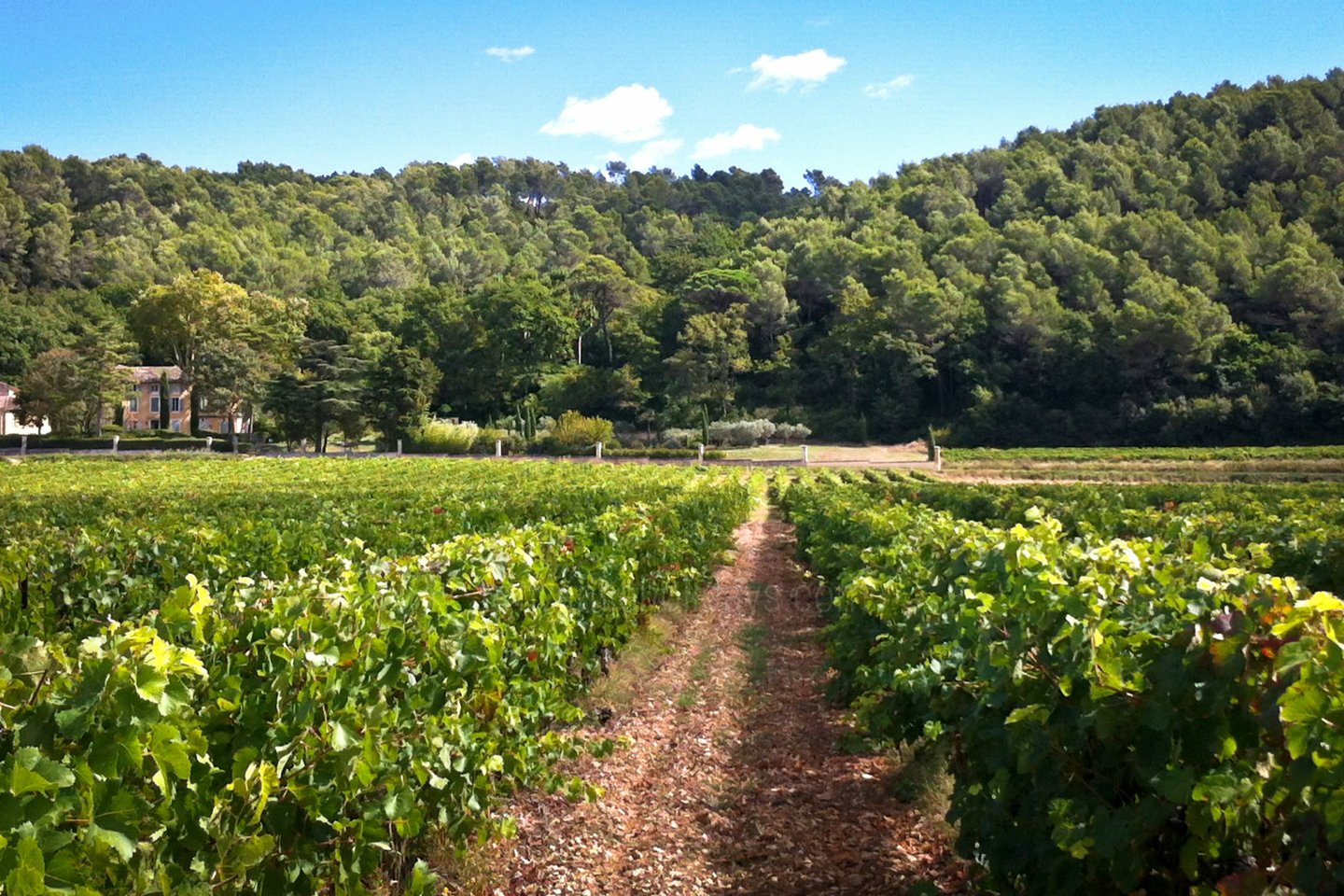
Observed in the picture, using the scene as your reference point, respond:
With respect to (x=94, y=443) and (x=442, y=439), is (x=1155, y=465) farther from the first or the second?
(x=94, y=443)

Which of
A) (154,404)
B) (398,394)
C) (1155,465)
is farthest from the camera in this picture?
(154,404)

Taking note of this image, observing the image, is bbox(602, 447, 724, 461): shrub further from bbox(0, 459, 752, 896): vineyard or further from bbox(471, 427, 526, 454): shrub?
bbox(0, 459, 752, 896): vineyard

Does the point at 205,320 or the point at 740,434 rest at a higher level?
the point at 205,320

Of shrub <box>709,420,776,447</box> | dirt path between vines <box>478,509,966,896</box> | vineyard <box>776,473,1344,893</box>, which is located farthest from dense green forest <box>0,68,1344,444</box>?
vineyard <box>776,473,1344,893</box>

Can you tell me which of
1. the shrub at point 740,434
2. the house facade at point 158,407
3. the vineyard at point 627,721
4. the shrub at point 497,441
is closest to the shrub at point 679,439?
the shrub at point 740,434

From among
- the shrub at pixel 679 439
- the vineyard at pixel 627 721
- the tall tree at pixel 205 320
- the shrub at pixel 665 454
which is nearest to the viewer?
the vineyard at pixel 627 721

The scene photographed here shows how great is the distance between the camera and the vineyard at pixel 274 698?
229cm

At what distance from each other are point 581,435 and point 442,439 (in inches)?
335

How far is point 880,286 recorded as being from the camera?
74375mm

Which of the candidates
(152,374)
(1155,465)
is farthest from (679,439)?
(152,374)

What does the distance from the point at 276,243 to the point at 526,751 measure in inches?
4337

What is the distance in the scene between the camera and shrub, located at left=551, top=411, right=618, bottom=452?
51812 mm

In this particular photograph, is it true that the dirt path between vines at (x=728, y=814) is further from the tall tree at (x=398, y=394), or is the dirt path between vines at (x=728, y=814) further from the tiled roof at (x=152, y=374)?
the tiled roof at (x=152, y=374)

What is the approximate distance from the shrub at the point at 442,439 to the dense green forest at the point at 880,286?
4619 millimetres
